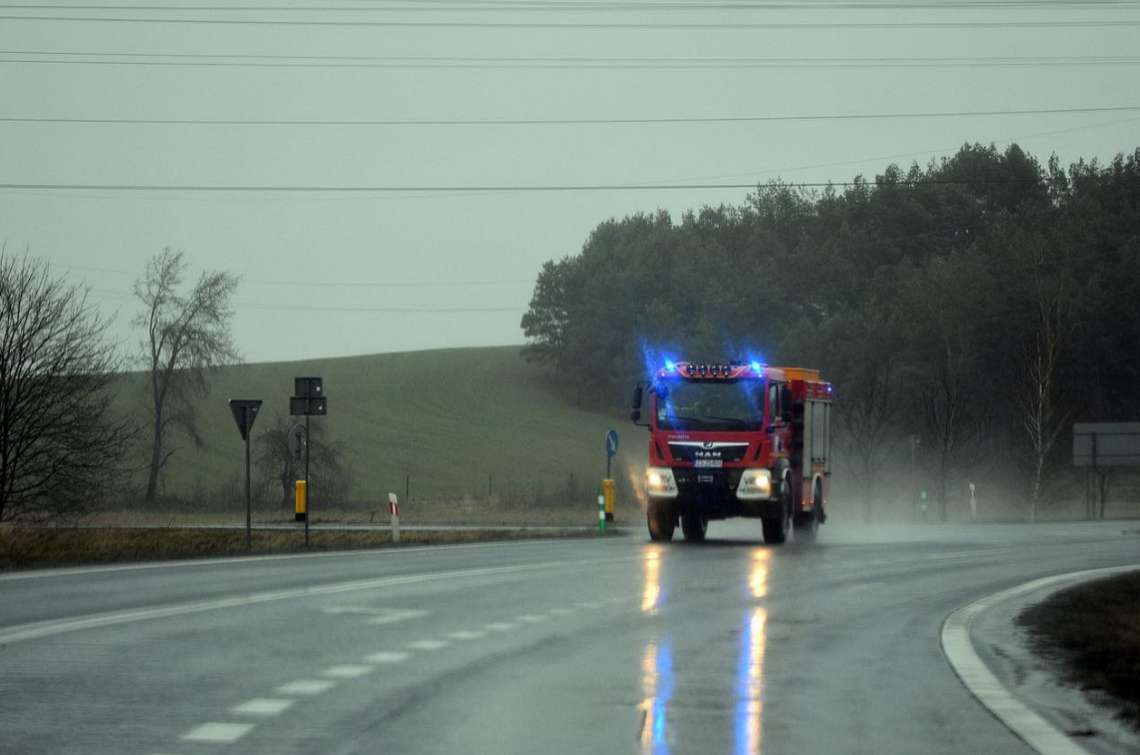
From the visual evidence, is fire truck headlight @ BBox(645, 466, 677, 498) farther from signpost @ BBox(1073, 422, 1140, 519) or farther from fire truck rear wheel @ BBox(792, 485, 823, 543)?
signpost @ BBox(1073, 422, 1140, 519)

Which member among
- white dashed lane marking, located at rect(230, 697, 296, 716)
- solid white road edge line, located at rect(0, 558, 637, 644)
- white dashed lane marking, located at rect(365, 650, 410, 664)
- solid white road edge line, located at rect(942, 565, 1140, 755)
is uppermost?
solid white road edge line, located at rect(0, 558, 637, 644)

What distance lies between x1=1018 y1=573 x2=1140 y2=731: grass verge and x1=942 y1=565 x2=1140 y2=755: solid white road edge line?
486 mm

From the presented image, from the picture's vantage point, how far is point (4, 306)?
1649 inches

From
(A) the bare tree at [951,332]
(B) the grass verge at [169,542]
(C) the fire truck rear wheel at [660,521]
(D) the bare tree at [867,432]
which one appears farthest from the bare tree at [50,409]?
(A) the bare tree at [951,332]

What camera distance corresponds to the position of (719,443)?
103 feet

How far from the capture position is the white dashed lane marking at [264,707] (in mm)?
9500

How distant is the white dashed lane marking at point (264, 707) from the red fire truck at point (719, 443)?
2107 centimetres

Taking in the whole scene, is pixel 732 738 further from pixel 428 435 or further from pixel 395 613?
pixel 428 435

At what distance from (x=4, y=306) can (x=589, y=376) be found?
74.5 metres

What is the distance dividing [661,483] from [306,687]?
21.6 m

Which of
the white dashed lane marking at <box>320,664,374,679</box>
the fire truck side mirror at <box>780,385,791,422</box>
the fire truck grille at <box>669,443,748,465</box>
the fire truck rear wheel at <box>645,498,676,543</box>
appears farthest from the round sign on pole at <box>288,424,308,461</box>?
the white dashed lane marking at <box>320,664,374,679</box>

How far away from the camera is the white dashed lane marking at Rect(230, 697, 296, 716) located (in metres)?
9.50

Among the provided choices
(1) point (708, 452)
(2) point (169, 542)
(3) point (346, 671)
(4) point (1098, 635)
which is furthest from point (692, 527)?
(3) point (346, 671)

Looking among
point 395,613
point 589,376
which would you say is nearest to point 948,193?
point 589,376
